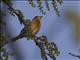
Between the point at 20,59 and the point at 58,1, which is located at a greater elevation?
the point at 58,1

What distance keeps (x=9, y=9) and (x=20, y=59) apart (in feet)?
0.61

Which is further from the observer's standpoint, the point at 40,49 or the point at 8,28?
the point at 40,49

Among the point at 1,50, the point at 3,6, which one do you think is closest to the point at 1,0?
the point at 3,6

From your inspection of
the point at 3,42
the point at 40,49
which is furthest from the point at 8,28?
the point at 40,49

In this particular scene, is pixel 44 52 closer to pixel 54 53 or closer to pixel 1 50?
pixel 54 53

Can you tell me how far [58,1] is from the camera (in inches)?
29.9

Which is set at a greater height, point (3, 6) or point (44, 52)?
point (3, 6)

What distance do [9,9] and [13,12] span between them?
2 cm

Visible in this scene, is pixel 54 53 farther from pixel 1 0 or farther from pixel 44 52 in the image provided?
pixel 1 0

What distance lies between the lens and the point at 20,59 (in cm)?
63

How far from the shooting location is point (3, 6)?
0.67 meters

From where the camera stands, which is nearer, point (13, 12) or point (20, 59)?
point (20, 59)

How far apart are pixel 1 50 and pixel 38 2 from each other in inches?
7.4

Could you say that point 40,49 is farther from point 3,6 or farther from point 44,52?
point 3,6
